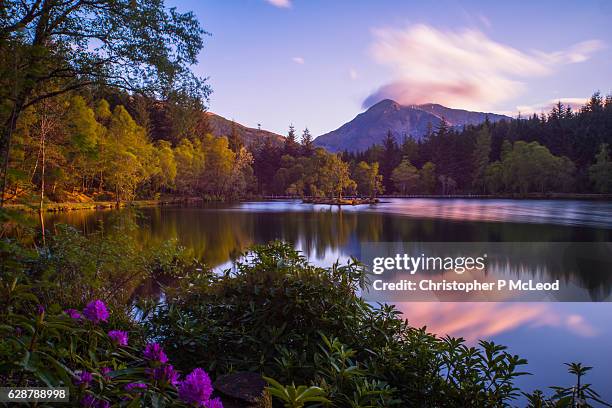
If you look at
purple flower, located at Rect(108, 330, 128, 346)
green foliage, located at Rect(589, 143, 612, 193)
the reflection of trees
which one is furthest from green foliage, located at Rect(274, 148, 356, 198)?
purple flower, located at Rect(108, 330, 128, 346)

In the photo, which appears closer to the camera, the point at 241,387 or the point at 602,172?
the point at 241,387

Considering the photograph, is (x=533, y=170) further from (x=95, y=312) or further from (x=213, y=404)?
(x=213, y=404)

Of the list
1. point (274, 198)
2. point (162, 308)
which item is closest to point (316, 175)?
point (274, 198)

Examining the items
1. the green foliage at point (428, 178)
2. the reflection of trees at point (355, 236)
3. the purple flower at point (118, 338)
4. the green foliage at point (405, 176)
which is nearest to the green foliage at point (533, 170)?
the green foliage at point (428, 178)

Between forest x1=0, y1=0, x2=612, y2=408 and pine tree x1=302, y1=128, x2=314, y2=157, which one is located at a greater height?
pine tree x1=302, y1=128, x2=314, y2=157

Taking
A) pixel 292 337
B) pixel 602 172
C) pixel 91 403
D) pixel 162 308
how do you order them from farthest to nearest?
pixel 602 172 → pixel 162 308 → pixel 292 337 → pixel 91 403

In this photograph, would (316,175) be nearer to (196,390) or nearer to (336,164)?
(336,164)

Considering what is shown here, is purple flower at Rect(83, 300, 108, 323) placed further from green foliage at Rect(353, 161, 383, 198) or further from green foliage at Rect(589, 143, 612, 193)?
green foliage at Rect(589, 143, 612, 193)

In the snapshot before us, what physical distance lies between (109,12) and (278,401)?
698cm

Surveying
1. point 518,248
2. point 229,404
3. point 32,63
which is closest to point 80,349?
point 229,404

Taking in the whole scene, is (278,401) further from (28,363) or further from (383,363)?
(28,363)

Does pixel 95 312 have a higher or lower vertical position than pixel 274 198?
higher

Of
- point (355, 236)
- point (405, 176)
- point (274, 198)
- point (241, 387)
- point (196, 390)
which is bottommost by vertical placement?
point (355, 236)

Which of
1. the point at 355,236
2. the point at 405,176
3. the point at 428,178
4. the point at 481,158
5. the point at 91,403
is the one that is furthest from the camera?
the point at 428,178
